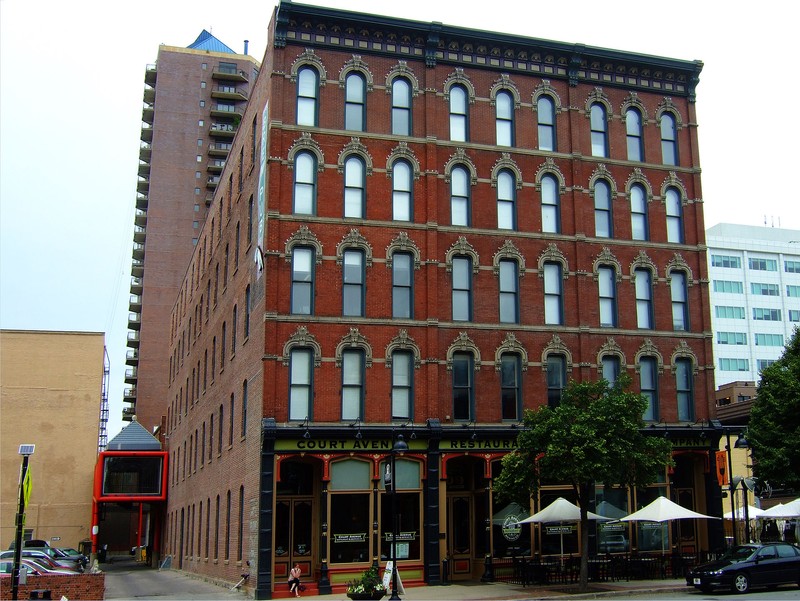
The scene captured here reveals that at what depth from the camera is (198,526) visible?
4759 centimetres

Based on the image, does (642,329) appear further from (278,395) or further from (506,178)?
(278,395)

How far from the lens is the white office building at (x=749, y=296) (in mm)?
114875

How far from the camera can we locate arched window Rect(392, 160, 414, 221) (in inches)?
1358

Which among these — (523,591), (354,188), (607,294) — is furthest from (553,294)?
(523,591)

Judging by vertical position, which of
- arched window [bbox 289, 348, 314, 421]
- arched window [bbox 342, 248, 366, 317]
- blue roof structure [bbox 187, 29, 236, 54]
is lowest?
arched window [bbox 289, 348, 314, 421]

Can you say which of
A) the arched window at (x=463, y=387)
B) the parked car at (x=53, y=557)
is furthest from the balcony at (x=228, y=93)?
the arched window at (x=463, y=387)

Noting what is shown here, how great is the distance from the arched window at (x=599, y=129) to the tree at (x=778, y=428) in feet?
39.4

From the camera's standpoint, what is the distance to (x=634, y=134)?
38562 millimetres

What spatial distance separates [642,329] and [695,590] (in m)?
11.7

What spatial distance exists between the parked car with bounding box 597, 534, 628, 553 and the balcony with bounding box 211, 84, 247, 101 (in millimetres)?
82282

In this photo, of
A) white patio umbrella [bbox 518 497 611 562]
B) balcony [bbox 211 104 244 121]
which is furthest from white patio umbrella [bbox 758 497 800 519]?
balcony [bbox 211 104 244 121]

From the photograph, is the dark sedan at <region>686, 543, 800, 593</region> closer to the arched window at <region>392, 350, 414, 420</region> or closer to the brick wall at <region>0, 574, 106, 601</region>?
the arched window at <region>392, 350, 414, 420</region>

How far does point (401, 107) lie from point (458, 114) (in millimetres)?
2414

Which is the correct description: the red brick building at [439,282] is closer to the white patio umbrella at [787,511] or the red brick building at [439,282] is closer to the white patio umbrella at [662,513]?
the white patio umbrella at [787,511]
